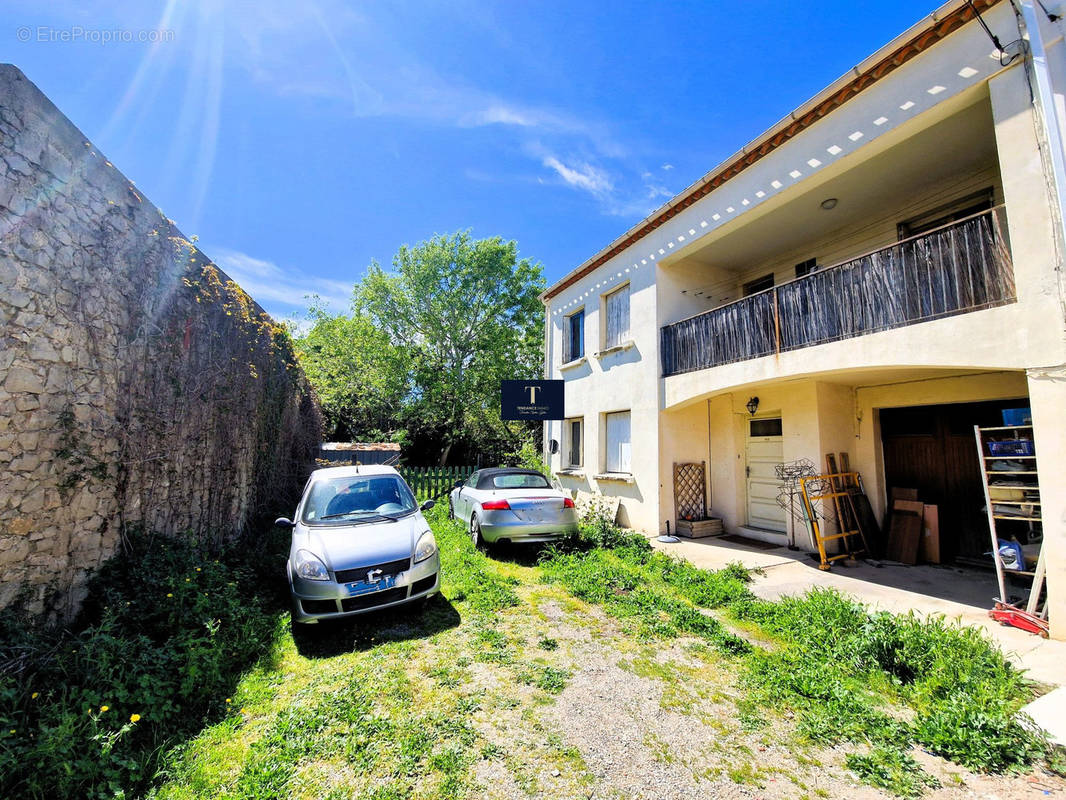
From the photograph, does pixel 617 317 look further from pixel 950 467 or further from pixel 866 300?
pixel 950 467

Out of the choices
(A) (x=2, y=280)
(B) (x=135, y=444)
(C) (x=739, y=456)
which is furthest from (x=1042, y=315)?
(B) (x=135, y=444)

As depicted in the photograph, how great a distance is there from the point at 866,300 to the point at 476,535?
6.92 m

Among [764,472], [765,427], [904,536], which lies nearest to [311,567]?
[764,472]

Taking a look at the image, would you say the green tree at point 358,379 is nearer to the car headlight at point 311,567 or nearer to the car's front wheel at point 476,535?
the car's front wheel at point 476,535

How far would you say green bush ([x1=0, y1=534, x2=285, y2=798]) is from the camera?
92.7 inches

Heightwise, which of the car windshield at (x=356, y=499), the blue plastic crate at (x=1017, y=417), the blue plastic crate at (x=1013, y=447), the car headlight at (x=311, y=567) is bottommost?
the car headlight at (x=311, y=567)

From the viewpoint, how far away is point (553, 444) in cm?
1258

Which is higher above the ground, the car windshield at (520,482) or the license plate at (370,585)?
the car windshield at (520,482)

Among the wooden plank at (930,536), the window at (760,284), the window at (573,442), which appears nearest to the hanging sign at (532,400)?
the window at (573,442)

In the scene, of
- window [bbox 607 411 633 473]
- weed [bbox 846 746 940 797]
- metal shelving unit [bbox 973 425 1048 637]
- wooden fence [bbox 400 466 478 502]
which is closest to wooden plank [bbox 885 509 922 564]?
metal shelving unit [bbox 973 425 1048 637]

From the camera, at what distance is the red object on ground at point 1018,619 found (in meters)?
4.03

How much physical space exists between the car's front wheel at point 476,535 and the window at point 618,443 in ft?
12.7

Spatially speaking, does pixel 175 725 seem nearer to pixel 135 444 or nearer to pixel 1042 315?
pixel 135 444

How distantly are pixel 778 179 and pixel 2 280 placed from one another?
8.90 m
